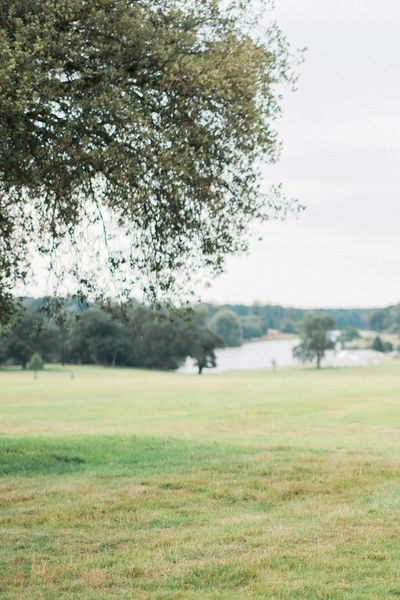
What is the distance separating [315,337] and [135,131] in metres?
148

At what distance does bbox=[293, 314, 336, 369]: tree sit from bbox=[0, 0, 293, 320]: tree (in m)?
143

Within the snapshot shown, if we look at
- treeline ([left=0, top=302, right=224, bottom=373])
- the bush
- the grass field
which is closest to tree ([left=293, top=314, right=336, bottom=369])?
treeline ([left=0, top=302, right=224, bottom=373])

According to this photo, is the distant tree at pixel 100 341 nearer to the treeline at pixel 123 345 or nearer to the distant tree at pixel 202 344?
the treeline at pixel 123 345

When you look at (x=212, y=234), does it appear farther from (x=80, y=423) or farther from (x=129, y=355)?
(x=129, y=355)

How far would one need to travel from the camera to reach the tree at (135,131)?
15.1 metres

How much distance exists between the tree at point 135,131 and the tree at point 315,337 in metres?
143

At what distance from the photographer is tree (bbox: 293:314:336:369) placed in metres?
161

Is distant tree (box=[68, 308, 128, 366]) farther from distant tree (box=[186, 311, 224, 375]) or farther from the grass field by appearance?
the grass field

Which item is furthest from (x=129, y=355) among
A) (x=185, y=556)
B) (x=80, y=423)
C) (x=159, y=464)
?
(x=185, y=556)

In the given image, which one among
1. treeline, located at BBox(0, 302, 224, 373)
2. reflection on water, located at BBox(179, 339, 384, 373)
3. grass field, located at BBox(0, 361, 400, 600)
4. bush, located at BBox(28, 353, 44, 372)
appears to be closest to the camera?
grass field, located at BBox(0, 361, 400, 600)

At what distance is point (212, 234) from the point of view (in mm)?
18719

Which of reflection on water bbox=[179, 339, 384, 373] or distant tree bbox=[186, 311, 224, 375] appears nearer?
distant tree bbox=[186, 311, 224, 375]

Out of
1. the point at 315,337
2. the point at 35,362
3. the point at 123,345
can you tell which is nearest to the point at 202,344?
the point at 123,345

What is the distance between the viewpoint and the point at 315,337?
162 metres
